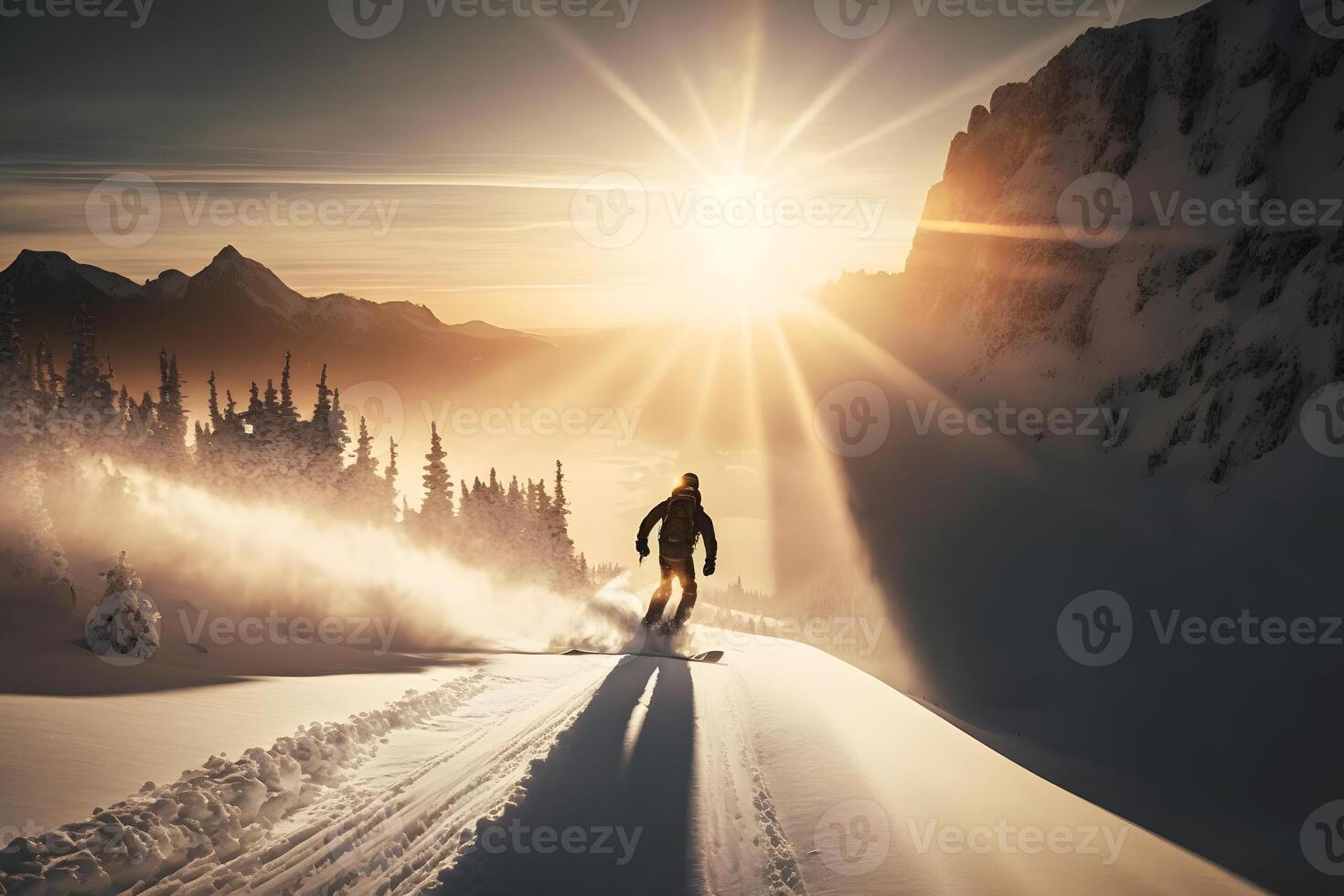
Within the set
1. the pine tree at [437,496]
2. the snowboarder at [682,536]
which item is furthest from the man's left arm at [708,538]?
the pine tree at [437,496]

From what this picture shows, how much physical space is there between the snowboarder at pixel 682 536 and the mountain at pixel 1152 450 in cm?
908

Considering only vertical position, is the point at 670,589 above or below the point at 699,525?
below

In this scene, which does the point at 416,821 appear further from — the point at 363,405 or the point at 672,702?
the point at 363,405

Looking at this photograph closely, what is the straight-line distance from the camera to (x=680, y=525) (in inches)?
587

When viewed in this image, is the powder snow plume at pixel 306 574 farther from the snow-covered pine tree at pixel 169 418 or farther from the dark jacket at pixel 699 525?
the snow-covered pine tree at pixel 169 418

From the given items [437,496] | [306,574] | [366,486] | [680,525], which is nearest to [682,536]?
[680,525]

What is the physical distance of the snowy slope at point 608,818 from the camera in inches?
191

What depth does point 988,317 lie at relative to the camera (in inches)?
5595

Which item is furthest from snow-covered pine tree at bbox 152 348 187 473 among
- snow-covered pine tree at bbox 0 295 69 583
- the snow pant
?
the snow pant

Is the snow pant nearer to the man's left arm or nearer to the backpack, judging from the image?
the backpack

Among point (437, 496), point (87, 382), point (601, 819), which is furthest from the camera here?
point (437, 496)

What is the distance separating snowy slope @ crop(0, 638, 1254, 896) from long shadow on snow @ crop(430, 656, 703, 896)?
2 centimetres

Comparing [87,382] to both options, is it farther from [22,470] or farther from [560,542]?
[560,542]

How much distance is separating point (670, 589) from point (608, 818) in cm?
1021
